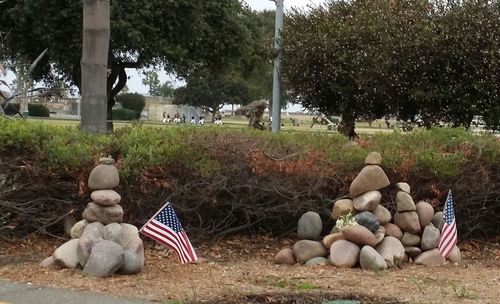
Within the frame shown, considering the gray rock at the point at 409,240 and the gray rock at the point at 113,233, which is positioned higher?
the gray rock at the point at 113,233

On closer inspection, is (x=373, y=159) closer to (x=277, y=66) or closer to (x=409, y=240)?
(x=409, y=240)

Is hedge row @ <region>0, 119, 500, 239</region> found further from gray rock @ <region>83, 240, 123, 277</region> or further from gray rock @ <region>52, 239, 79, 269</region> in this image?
gray rock @ <region>83, 240, 123, 277</region>

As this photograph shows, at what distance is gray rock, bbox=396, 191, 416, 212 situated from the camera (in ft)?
25.8

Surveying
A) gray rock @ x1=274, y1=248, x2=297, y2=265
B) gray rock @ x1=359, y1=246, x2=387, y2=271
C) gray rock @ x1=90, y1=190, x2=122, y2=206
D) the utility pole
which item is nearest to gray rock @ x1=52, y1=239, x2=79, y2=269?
gray rock @ x1=90, y1=190, x2=122, y2=206

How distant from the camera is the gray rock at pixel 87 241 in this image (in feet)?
22.3

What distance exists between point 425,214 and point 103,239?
360 cm

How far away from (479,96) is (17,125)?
1117cm

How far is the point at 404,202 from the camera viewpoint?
7.86 metres

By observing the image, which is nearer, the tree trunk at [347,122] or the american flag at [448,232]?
the american flag at [448,232]

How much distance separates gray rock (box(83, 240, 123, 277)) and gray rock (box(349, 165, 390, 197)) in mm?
2667

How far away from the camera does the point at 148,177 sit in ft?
25.5

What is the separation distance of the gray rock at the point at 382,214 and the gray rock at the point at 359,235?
1.09 ft

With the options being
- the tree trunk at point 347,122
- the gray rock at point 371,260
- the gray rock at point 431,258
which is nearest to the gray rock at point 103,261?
the gray rock at point 371,260

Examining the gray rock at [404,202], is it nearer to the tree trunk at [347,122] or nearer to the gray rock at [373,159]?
the gray rock at [373,159]
